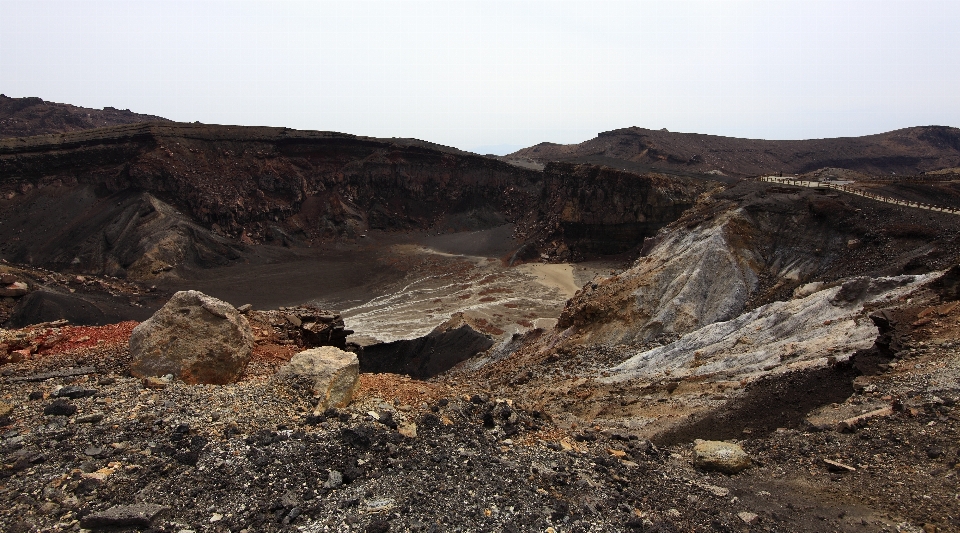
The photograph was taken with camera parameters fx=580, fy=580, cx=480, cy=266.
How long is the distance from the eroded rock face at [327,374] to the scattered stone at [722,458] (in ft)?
19.3

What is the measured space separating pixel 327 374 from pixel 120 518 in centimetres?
387

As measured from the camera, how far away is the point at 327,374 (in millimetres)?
9789

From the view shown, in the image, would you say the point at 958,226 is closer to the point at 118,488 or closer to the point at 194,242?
the point at 118,488

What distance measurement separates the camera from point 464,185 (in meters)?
63.7

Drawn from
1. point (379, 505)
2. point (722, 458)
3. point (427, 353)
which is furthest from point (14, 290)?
point (722, 458)

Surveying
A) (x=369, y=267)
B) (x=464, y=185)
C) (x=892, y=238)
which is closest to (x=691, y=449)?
(x=892, y=238)

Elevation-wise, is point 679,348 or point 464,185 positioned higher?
point 464,185

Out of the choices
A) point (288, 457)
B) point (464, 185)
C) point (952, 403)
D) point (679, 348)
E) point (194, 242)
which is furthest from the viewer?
point (464, 185)

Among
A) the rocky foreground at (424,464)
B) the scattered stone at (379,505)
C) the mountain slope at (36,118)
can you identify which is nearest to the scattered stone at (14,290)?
the rocky foreground at (424,464)

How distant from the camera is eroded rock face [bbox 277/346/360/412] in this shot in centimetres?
964

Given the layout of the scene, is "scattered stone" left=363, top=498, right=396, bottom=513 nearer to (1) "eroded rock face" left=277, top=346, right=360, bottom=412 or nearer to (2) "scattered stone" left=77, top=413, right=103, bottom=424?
(1) "eroded rock face" left=277, top=346, right=360, bottom=412

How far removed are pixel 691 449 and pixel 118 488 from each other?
8.47 metres

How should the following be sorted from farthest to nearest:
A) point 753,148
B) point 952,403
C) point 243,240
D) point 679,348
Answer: point 753,148 < point 243,240 < point 679,348 < point 952,403

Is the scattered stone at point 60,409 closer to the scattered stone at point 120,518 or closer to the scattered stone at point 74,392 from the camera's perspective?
the scattered stone at point 74,392
